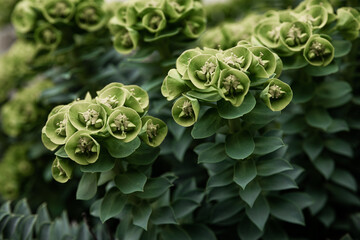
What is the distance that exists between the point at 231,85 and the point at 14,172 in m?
1.72

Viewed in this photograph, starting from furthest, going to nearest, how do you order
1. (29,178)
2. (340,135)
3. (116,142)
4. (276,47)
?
(29,178)
(340,135)
(276,47)
(116,142)

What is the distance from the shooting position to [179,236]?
5.14 ft

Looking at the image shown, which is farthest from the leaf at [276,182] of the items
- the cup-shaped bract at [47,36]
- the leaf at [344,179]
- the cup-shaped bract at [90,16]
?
the cup-shaped bract at [47,36]

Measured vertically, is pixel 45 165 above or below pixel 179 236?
below

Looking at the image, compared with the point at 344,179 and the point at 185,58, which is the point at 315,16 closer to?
the point at 185,58

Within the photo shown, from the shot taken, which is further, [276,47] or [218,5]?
[218,5]

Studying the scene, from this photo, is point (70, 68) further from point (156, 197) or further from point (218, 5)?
point (218, 5)

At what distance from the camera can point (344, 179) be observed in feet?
6.13

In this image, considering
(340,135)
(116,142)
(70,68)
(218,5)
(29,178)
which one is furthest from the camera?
(218,5)

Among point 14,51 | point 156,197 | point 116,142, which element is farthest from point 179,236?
point 14,51

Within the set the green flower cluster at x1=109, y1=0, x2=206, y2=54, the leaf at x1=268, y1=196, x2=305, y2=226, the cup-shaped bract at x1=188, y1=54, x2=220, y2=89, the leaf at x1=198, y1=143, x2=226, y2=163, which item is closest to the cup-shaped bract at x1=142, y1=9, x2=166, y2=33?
the green flower cluster at x1=109, y1=0, x2=206, y2=54

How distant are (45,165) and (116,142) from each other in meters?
1.40

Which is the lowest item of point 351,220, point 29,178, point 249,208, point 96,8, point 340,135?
point 29,178

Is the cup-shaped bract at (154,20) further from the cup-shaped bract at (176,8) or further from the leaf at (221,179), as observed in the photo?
the leaf at (221,179)
